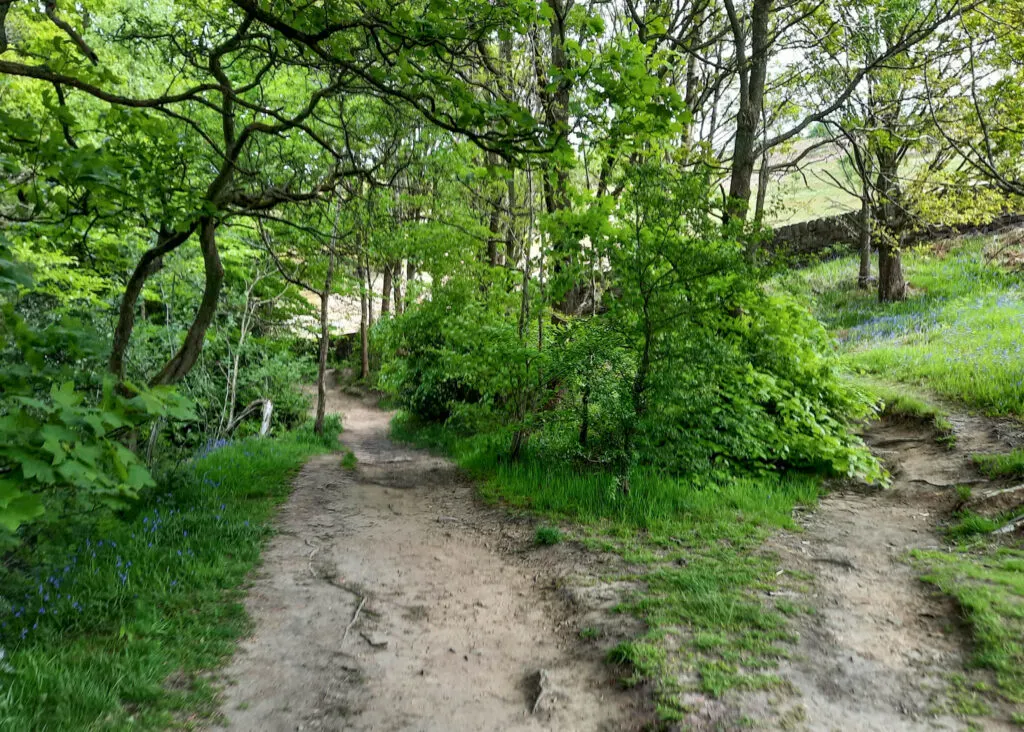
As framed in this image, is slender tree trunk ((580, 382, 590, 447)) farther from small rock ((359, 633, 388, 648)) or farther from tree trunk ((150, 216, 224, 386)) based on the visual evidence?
tree trunk ((150, 216, 224, 386))

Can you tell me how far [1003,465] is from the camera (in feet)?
19.0

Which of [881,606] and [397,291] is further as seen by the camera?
[397,291]

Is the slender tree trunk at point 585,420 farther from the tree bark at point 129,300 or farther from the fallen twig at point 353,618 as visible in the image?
the tree bark at point 129,300

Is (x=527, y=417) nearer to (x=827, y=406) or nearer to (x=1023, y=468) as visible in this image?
(x=827, y=406)

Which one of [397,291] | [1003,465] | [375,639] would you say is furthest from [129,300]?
[397,291]

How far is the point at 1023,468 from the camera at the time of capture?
18.6ft

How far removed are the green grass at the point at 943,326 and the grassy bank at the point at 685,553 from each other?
2.68m

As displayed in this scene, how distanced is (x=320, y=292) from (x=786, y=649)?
10389 millimetres

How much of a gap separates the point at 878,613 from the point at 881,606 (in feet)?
0.44

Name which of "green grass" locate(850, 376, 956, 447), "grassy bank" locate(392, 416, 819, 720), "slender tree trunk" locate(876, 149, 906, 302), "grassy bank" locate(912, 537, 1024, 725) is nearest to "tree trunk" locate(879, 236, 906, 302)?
"slender tree trunk" locate(876, 149, 906, 302)

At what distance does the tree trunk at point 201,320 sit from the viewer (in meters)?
5.18

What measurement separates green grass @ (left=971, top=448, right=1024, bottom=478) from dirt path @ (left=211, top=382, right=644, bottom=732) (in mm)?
4543

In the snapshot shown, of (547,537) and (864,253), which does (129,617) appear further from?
(864,253)

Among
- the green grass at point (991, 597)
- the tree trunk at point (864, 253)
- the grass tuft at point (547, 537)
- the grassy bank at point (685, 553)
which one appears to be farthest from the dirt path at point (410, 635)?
the tree trunk at point (864, 253)
